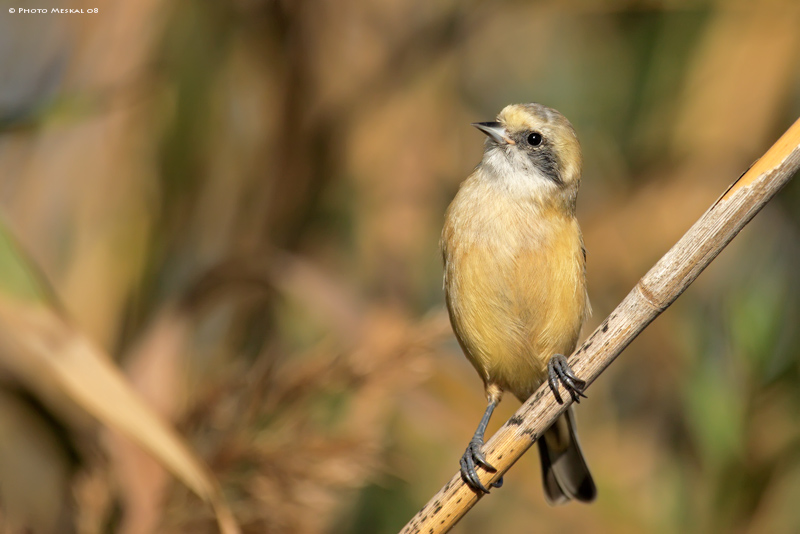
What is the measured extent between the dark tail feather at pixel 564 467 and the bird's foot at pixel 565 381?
0.72 meters

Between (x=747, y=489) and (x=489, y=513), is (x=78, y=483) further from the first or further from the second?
(x=747, y=489)

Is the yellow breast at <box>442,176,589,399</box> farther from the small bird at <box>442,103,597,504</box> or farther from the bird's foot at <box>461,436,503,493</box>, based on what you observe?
the bird's foot at <box>461,436,503,493</box>

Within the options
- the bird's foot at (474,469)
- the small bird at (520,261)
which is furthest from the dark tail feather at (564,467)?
the bird's foot at (474,469)

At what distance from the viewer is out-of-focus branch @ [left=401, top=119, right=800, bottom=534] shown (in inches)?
→ 61.1

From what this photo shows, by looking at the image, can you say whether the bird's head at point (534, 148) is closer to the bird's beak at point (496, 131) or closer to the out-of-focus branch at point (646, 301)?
the bird's beak at point (496, 131)

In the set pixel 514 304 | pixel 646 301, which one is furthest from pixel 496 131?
pixel 646 301

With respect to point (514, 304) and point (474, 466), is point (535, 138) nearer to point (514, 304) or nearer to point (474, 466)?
point (514, 304)

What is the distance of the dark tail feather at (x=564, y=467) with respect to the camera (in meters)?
2.65

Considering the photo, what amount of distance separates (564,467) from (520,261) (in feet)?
2.45

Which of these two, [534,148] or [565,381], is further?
[534,148]

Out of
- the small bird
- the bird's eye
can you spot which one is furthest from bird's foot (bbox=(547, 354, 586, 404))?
the bird's eye

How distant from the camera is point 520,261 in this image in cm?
243

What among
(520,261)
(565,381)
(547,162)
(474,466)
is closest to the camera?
(565,381)

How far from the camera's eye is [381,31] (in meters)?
3.38
